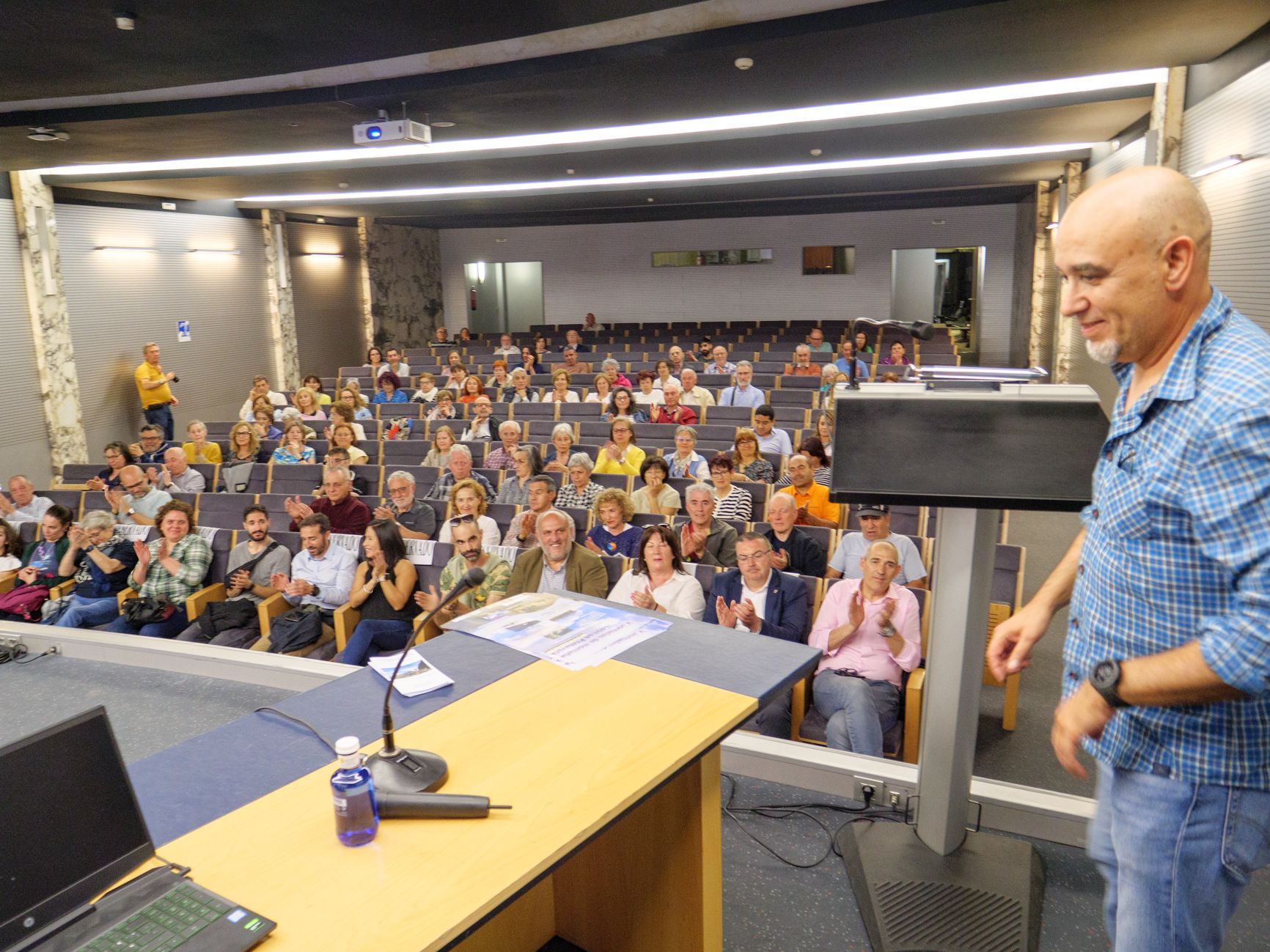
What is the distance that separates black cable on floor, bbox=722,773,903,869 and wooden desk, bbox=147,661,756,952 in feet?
1.99

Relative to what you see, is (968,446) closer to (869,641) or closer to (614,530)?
(869,641)

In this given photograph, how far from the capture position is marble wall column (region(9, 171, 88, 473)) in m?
8.88

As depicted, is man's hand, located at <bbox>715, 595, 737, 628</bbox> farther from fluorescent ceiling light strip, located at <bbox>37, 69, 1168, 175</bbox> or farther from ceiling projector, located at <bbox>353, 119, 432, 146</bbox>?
fluorescent ceiling light strip, located at <bbox>37, 69, 1168, 175</bbox>

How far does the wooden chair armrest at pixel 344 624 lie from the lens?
13.4 feet

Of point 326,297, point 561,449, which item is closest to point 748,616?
point 561,449

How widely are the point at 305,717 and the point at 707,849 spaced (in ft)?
2.66

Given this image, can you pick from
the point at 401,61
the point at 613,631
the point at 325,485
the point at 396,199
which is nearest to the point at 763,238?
the point at 396,199

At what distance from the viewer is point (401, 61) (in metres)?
5.42

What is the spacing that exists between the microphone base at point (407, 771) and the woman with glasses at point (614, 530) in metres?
3.17

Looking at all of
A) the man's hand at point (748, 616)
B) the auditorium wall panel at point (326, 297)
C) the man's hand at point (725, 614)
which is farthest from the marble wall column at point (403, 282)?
the man's hand at point (748, 616)

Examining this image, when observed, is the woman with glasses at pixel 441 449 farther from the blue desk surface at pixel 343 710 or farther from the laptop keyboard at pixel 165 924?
the laptop keyboard at pixel 165 924

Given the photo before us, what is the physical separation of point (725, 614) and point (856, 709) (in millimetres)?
667

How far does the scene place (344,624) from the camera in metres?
4.11

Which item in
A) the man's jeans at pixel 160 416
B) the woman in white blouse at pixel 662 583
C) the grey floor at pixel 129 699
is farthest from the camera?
the man's jeans at pixel 160 416
